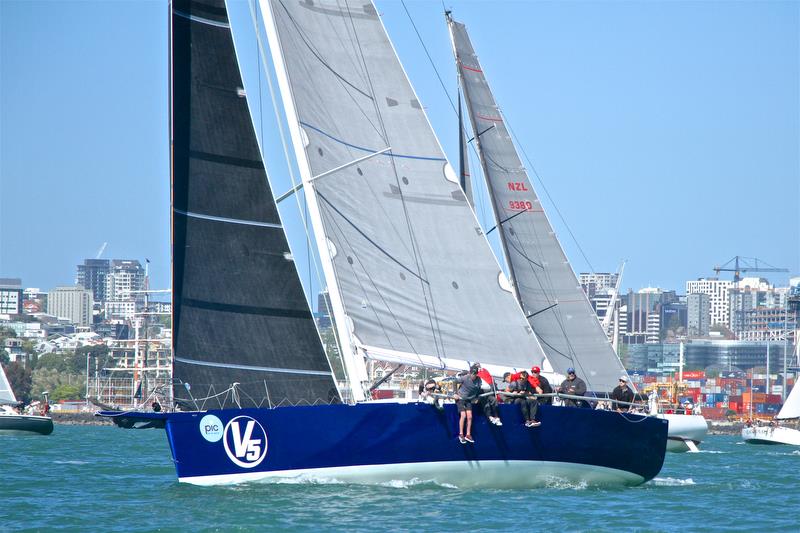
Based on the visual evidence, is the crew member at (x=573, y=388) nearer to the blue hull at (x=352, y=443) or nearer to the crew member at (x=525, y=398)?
the blue hull at (x=352, y=443)

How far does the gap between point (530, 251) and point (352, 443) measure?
545 inches

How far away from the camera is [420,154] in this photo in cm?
2030

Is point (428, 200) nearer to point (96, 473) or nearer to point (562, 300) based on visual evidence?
point (96, 473)

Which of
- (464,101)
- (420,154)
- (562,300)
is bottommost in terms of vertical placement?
(562,300)

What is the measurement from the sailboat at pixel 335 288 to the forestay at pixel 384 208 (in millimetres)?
25

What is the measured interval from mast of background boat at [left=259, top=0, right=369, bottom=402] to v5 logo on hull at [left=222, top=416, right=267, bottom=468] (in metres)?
1.35

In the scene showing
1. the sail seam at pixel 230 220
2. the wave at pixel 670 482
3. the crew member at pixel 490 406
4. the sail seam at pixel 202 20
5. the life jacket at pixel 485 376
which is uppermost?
the sail seam at pixel 202 20

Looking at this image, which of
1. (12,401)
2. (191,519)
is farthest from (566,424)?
(12,401)

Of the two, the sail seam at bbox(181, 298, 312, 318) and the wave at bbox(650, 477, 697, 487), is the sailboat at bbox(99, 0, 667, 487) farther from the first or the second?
the wave at bbox(650, 477, 697, 487)

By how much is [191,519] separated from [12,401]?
133 feet

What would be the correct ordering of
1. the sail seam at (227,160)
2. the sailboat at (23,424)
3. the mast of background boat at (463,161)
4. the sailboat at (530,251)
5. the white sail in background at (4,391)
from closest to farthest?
1. the sail seam at (227,160)
2. the mast of background boat at (463,161)
3. the sailboat at (530,251)
4. the sailboat at (23,424)
5. the white sail in background at (4,391)

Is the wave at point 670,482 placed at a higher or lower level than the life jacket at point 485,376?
lower

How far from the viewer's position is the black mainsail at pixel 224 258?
60.6 feet

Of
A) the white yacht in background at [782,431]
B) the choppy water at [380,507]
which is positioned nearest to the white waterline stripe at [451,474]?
the choppy water at [380,507]
